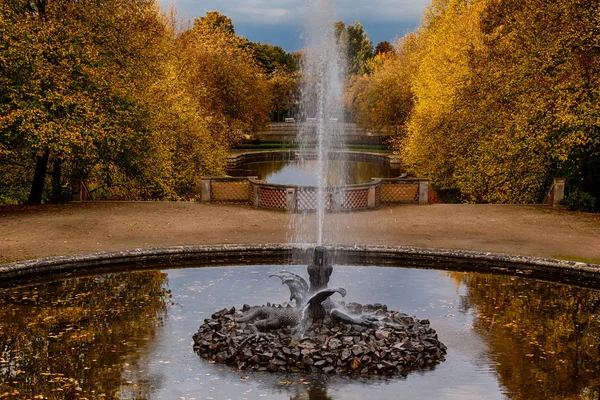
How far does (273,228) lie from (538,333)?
40.1 ft

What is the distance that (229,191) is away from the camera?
3131 cm

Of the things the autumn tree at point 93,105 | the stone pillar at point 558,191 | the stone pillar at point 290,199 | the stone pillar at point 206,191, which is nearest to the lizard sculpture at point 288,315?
the autumn tree at point 93,105

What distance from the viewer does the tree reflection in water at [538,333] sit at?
11.0 m

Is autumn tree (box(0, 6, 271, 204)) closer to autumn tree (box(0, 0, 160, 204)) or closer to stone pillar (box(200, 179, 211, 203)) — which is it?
autumn tree (box(0, 0, 160, 204))

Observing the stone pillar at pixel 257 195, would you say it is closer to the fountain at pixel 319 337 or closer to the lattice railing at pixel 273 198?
the lattice railing at pixel 273 198

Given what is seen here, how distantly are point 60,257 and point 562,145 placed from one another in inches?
712

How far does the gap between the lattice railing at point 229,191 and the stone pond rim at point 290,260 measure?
10.6 metres

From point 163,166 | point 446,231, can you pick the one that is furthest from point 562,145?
point 163,166

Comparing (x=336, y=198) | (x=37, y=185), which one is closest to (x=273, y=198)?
(x=336, y=198)

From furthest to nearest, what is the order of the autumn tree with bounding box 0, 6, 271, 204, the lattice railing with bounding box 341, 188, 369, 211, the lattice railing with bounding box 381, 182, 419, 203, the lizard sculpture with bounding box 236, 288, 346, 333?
the lattice railing with bounding box 381, 182, 419, 203 < the lattice railing with bounding box 341, 188, 369, 211 < the autumn tree with bounding box 0, 6, 271, 204 < the lizard sculpture with bounding box 236, 288, 346, 333

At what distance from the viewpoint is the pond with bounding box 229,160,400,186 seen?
51.9 metres

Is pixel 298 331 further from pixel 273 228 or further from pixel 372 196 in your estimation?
pixel 372 196

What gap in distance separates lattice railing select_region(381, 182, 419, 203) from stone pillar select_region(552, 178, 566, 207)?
5774 mm

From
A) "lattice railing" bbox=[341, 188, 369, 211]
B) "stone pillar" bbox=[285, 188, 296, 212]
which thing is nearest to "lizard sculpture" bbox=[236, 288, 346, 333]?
"stone pillar" bbox=[285, 188, 296, 212]
